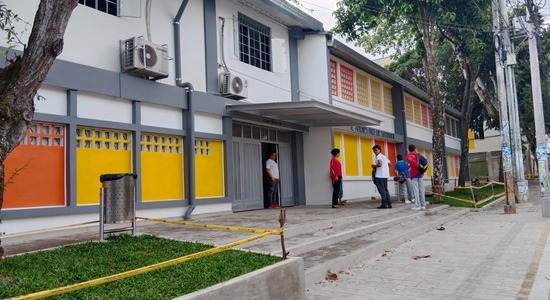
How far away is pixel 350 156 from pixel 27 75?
13523 mm

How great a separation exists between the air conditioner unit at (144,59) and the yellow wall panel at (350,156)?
8608 mm

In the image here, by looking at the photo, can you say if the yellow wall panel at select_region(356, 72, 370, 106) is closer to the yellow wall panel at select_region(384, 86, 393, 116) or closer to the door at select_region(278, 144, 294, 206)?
the yellow wall panel at select_region(384, 86, 393, 116)

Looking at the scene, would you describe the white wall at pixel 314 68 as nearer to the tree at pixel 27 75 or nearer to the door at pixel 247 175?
the door at pixel 247 175

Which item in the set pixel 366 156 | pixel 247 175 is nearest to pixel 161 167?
pixel 247 175

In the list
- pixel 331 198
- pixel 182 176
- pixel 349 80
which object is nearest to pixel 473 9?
pixel 349 80

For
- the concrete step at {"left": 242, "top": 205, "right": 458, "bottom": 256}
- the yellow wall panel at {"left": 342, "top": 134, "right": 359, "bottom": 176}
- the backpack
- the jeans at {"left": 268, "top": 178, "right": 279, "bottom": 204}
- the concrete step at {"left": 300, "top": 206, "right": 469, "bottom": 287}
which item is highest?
the yellow wall panel at {"left": 342, "top": 134, "right": 359, "bottom": 176}

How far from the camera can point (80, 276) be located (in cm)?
421

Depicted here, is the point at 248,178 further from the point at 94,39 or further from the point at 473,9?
the point at 473,9

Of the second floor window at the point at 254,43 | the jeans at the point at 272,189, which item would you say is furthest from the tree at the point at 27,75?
the jeans at the point at 272,189

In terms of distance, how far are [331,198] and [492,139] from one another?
37226mm

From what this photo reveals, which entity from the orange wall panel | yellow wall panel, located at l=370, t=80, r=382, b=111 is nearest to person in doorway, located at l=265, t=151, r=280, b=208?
the orange wall panel

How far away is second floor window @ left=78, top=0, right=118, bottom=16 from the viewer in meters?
8.24

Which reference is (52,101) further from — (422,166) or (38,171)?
(422,166)

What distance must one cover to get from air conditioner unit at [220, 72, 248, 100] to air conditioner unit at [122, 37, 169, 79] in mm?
1989
